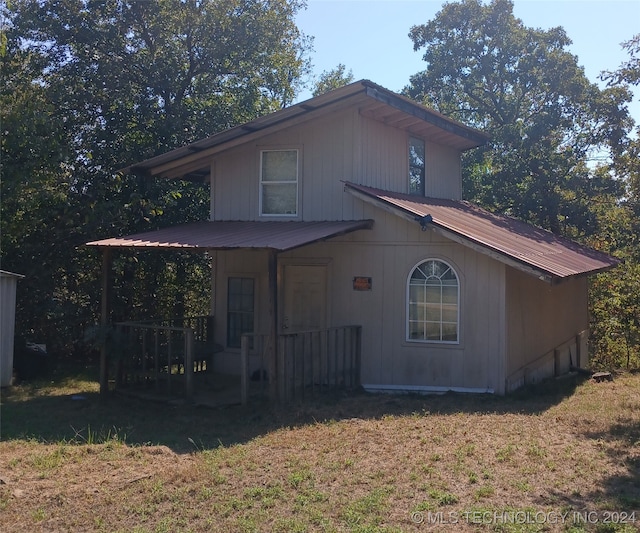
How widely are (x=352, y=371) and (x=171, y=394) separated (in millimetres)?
3074

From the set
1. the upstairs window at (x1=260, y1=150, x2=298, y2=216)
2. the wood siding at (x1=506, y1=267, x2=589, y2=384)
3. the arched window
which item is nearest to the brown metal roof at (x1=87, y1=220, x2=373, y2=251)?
the upstairs window at (x1=260, y1=150, x2=298, y2=216)

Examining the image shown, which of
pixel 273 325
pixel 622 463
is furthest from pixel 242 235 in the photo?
pixel 622 463

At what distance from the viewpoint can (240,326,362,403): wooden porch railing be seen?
1022 centimetres

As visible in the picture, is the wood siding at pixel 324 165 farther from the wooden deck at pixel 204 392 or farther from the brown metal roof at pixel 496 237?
the wooden deck at pixel 204 392

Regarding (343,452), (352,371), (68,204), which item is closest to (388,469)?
(343,452)

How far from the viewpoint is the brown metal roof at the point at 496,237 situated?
33.6 feet

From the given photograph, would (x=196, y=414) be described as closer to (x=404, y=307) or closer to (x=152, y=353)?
(x=152, y=353)

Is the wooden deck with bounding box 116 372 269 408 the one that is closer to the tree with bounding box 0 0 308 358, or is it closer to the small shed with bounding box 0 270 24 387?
the small shed with bounding box 0 270 24 387

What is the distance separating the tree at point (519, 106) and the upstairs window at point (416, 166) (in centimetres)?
531

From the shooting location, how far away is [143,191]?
1606 cm

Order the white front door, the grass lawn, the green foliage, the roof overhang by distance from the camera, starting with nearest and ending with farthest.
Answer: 1. the grass lawn
2. the roof overhang
3. the white front door
4. the green foliage

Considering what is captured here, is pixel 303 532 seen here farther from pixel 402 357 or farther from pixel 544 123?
pixel 544 123

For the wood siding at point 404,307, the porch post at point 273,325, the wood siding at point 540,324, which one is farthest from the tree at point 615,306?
the porch post at point 273,325

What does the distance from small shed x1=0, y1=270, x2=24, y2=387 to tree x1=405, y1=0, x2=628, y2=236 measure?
518 inches
